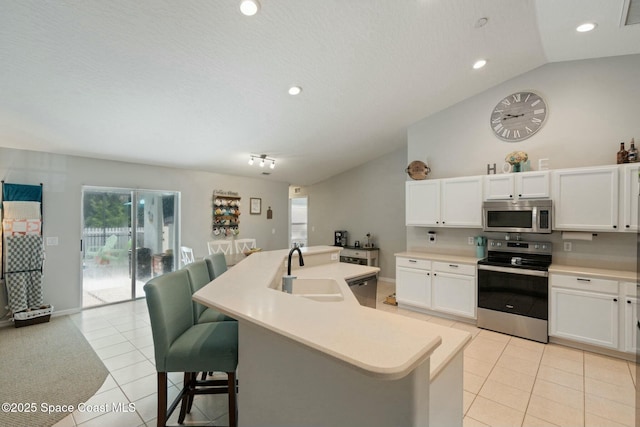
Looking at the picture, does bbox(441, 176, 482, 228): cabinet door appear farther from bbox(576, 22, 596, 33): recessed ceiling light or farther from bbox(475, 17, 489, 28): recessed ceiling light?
bbox(475, 17, 489, 28): recessed ceiling light


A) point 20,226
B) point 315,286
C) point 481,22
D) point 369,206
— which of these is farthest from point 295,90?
point 20,226

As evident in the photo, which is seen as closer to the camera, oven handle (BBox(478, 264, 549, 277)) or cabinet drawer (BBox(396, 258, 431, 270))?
oven handle (BBox(478, 264, 549, 277))

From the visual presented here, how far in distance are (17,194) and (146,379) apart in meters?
3.15

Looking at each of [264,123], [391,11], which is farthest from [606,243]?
[264,123]

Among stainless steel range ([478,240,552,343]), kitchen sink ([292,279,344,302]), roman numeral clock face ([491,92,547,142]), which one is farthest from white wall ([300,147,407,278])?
kitchen sink ([292,279,344,302])

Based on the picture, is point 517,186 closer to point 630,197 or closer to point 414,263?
point 630,197

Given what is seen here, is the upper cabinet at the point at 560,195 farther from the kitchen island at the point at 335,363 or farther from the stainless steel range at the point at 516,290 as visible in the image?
the kitchen island at the point at 335,363

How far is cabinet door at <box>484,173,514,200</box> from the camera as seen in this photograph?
11.6 ft

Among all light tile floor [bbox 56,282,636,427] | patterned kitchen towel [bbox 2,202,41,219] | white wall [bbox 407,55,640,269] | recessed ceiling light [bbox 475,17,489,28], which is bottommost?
light tile floor [bbox 56,282,636,427]

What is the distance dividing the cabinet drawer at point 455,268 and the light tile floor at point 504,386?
749 mm

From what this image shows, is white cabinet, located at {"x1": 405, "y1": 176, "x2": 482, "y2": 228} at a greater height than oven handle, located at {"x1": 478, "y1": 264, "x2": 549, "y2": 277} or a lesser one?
greater

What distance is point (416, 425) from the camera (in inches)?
33.4

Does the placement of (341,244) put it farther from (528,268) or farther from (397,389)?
(397,389)

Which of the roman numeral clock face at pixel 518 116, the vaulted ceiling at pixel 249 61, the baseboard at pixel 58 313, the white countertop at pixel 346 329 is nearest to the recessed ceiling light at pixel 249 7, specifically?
the vaulted ceiling at pixel 249 61
